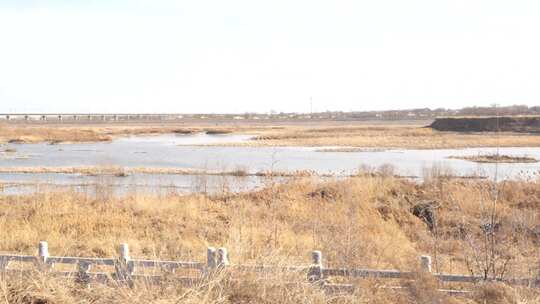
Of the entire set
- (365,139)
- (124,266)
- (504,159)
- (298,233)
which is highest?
(124,266)

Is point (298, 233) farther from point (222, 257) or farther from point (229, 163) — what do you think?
point (229, 163)

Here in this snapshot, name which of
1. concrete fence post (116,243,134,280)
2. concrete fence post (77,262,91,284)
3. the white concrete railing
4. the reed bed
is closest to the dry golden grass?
the reed bed

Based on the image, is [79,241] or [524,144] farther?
[524,144]

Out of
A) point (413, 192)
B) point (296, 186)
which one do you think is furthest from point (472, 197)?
point (296, 186)

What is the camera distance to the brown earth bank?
7137 mm

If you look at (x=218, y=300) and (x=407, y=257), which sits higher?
(x=218, y=300)

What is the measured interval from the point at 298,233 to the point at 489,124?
6945cm

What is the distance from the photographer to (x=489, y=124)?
78.9 metres

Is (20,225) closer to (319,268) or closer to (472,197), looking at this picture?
(319,268)

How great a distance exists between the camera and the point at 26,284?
7.12 m

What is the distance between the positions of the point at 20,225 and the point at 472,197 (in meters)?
14.1

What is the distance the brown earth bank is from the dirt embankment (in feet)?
193

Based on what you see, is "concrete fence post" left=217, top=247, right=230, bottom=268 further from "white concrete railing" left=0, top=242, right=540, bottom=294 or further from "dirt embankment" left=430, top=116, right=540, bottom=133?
"dirt embankment" left=430, top=116, right=540, bottom=133

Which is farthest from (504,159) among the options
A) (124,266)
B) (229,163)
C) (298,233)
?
(124,266)
